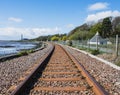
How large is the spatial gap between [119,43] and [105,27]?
94203 millimetres

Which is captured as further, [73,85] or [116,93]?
[73,85]

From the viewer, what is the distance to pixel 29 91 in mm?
6574

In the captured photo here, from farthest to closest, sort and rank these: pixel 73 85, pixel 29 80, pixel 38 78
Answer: pixel 38 78, pixel 29 80, pixel 73 85

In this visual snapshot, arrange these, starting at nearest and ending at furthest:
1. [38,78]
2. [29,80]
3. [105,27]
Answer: [29,80]
[38,78]
[105,27]

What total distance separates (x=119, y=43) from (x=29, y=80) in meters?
10.7

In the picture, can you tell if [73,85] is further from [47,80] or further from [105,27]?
[105,27]

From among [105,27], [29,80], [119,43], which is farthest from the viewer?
[105,27]

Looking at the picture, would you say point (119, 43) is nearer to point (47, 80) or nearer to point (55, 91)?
point (47, 80)

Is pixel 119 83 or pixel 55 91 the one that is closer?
pixel 55 91

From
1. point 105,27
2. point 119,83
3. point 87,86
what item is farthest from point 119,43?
point 105,27

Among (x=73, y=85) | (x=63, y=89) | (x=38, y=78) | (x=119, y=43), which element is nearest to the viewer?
(x=63, y=89)

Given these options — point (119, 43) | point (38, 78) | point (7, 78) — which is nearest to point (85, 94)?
point (38, 78)

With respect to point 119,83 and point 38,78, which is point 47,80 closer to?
point 38,78

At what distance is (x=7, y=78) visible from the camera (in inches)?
338
